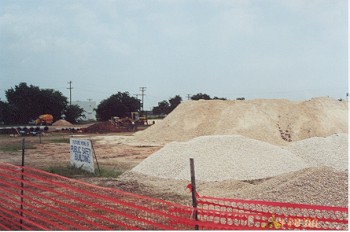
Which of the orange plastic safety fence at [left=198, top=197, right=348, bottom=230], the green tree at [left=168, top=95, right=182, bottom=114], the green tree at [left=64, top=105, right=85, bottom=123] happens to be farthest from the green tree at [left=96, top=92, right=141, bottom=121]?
the orange plastic safety fence at [left=198, top=197, right=348, bottom=230]

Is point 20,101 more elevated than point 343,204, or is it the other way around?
point 20,101

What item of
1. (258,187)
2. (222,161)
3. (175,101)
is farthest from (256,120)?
(175,101)

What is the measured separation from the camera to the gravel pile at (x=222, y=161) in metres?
13.4

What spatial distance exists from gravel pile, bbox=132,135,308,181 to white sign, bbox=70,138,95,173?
1.66 metres

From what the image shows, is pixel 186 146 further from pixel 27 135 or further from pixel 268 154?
pixel 27 135

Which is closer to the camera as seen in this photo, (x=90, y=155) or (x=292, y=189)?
(x=292, y=189)

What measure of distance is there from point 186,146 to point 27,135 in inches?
1063

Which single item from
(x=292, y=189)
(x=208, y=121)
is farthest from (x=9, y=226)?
(x=208, y=121)

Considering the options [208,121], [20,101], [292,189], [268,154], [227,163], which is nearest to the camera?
[292,189]

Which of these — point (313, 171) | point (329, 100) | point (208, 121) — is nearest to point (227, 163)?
point (313, 171)

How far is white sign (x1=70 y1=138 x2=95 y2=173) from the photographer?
46.3 ft

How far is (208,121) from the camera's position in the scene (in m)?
33.7

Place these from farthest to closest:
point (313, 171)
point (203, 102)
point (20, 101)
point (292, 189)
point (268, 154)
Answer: point (20, 101)
point (203, 102)
point (268, 154)
point (313, 171)
point (292, 189)

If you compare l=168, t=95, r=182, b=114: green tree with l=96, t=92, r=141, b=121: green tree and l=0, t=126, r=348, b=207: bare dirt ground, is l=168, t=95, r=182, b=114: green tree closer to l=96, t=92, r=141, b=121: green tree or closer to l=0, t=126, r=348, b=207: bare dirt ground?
l=96, t=92, r=141, b=121: green tree
